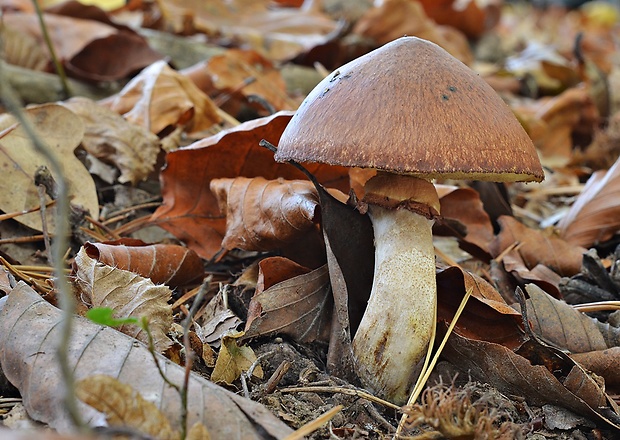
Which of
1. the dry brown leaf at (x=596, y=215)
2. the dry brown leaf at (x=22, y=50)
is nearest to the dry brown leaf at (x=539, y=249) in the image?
the dry brown leaf at (x=596, y=215)

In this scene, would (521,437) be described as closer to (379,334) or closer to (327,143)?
(379,334)

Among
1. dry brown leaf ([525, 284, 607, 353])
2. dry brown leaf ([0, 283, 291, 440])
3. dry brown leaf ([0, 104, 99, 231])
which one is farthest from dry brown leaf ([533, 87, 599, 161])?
dry brown leaf ([0, 283, 291, 440])

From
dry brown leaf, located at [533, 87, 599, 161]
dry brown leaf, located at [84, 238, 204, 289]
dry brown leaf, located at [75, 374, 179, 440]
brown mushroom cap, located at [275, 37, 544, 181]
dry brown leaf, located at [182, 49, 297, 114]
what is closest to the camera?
dry brown leaf, located at [75, 374, 179, 440]

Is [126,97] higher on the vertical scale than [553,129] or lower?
higher

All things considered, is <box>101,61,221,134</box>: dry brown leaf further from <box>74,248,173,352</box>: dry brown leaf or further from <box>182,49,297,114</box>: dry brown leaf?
<box>74,248,173,352</box>: dry brown leaf

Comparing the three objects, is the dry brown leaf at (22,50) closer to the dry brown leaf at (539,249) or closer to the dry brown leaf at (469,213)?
the dry brown leaf at (469,213)

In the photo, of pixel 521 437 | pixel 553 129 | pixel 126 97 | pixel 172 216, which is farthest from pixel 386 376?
pixel 553 129

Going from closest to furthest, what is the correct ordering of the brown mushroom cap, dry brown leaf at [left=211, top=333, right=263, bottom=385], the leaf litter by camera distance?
the leaf litter, the brown mushroom cap, dry brown leaf at [left=211, top=333, right=263, bottom=385]
